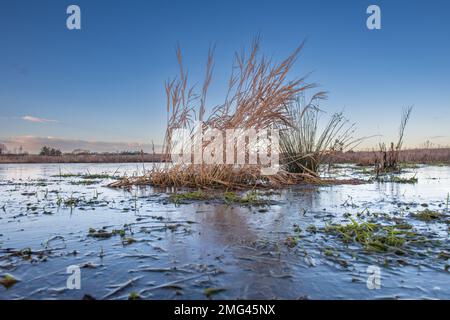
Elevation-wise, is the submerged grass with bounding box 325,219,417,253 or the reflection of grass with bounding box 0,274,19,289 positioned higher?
the submerged grass with bounding box 325,219,417,253

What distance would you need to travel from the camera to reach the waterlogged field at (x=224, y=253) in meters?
1.51

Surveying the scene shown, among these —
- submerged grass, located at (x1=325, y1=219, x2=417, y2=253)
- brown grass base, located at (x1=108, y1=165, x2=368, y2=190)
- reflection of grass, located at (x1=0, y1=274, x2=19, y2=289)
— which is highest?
brown grass base, located at (x1=108, y1=165, x2=368, y2=190)

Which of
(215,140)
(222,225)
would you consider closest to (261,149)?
(215,140)

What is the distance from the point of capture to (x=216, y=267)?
1.77m

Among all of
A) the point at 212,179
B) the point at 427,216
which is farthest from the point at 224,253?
the point at 212,179

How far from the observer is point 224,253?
2018 millimetres

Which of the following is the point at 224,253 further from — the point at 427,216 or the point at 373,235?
the point at 427,216

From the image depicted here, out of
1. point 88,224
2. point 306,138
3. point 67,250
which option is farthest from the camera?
point 306,138

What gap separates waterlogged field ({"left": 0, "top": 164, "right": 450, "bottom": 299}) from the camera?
1.51 meters

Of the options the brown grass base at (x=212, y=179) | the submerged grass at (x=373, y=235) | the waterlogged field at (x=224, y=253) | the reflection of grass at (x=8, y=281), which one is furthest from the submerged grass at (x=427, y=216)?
the reflection of grass at (x=8, y=281)

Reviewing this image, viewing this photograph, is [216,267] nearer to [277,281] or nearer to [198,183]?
[277,281]

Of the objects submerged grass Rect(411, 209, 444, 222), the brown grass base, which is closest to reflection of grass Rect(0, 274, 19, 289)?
submerged grass Rect(411, 209, 444, 222)

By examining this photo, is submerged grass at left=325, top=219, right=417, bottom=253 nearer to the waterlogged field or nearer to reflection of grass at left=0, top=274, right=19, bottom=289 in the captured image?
the waterlogged field
